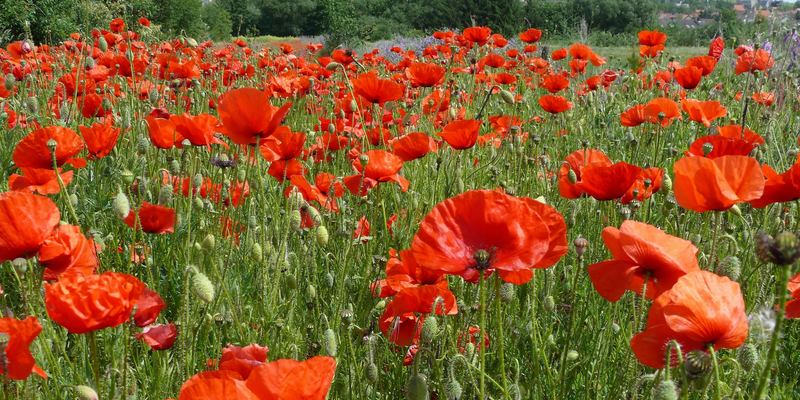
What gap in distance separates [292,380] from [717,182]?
3.26 feet

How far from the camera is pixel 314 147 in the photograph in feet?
10.7

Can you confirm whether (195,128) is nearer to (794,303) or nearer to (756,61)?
(794,303)

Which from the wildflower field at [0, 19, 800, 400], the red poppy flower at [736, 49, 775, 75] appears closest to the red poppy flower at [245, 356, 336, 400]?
the wildflower field at [0, 19, 800, 400]

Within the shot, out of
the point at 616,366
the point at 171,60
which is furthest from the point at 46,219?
the point at 171,60

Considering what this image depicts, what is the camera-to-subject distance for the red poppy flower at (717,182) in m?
1.45

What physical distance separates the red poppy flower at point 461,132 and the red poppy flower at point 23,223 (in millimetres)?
1363

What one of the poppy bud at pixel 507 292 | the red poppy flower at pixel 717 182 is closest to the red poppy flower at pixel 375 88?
the poppy bud at pixel 507 292

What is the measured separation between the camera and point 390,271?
171 cm

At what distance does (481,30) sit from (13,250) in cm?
343

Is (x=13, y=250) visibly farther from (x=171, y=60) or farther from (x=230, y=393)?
(x=171, y=60)

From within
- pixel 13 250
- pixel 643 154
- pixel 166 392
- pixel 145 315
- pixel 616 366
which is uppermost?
pixel 13 250

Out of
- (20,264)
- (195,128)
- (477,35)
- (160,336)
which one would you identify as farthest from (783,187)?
(477,35)

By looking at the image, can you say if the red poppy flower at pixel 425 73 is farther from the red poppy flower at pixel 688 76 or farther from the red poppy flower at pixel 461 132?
the red poppy flower at pixel 688 76

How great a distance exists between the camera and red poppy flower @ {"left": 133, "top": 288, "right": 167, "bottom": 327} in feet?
4.54
